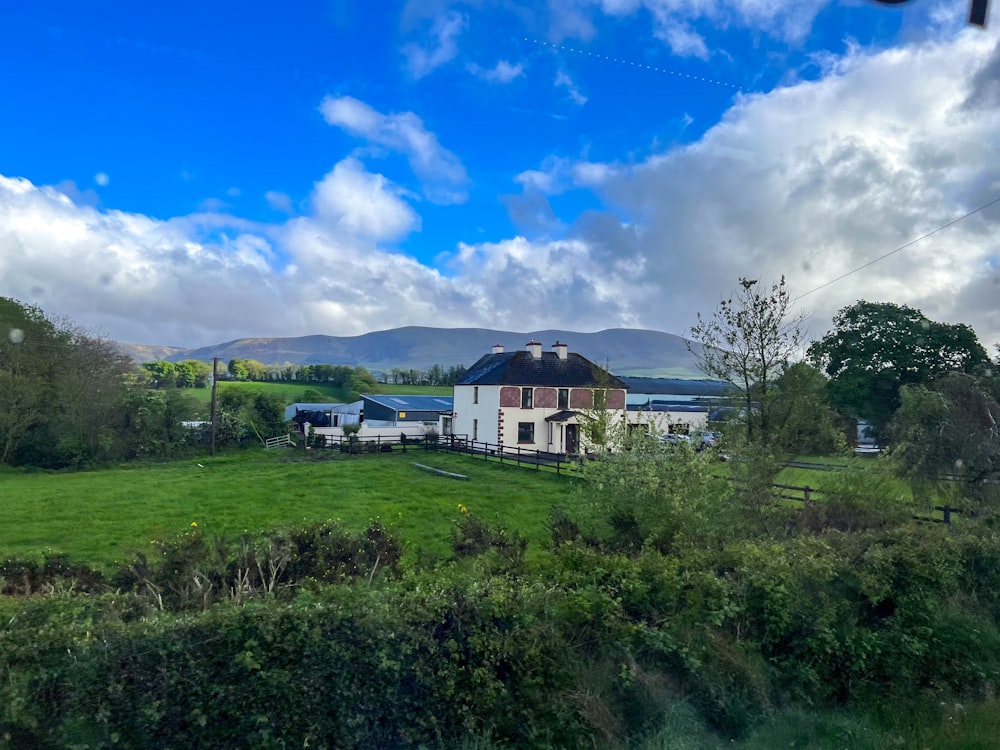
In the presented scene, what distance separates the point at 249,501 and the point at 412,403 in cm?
3680

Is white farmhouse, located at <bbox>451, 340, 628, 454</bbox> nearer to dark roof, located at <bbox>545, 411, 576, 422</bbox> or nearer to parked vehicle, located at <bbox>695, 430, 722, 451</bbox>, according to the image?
dark roof, located at <bbox>545, 411, 576, 422</bbox>

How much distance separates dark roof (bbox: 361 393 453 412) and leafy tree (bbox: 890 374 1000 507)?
4415 cm

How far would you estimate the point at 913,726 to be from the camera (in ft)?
15.8

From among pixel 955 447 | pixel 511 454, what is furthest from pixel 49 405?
pixel 955 447

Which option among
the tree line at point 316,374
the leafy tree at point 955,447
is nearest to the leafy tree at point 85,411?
the leafy tree at point 955,447

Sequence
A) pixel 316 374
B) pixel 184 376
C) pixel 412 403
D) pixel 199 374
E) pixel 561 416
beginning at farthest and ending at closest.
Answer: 1. pixel 316 374
2. pixel 199 374
3. pixel 184 376
4. pixel 412 403
5. pixel 561 416

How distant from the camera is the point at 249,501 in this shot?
18969mm

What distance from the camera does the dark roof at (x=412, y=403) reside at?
177ft

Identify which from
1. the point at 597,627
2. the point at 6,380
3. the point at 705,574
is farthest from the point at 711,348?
the point at 6,380

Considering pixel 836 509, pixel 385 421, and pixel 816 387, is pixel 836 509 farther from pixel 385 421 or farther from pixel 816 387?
pixel 385 421

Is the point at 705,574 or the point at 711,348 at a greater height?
the point at 711,348

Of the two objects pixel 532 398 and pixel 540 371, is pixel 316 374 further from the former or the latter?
pixel 532 398

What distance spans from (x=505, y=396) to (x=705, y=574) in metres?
34.9

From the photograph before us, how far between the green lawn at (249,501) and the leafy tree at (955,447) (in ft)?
20.8
